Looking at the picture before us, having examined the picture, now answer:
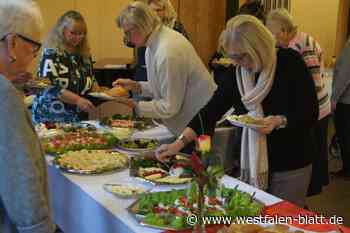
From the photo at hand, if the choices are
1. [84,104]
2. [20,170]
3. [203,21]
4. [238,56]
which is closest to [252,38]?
[238,56]

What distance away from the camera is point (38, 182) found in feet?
3.73

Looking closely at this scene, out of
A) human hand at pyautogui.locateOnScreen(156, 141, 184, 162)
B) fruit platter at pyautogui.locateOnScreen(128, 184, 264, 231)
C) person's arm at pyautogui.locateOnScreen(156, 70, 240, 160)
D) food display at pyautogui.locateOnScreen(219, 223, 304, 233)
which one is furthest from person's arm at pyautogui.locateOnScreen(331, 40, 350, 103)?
food display at pyautogui.locateOnScreen(219, 223, 304, 233)

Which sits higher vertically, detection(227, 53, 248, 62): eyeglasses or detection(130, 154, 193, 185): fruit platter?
detection(227, 53, 248, 62): eyeglasses

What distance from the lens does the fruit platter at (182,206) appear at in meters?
1.38

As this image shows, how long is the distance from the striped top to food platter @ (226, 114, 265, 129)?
1291 mm

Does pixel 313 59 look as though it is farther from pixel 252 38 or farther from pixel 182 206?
pixel 182 206

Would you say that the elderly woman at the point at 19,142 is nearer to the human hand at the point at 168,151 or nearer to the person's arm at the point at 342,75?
the human hand at the point at 168,151

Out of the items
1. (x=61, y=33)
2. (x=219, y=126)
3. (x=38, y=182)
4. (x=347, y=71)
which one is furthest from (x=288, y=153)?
(x=347, y=71)

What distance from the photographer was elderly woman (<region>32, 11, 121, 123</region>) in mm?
2729

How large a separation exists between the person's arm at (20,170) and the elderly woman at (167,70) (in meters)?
1.12

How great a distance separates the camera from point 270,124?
5.90 ft

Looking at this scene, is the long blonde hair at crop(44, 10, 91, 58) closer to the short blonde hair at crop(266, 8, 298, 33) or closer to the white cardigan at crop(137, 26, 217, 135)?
the white cardigan at crop(137, 26, 217, 135)

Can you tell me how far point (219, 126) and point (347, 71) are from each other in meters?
1.52

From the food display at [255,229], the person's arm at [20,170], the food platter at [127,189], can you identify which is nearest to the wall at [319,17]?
the food platter at [127,189]
